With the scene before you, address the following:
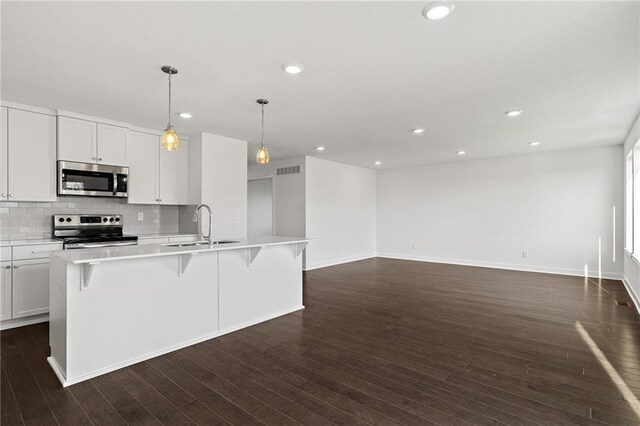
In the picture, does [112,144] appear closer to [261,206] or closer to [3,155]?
[3,155]

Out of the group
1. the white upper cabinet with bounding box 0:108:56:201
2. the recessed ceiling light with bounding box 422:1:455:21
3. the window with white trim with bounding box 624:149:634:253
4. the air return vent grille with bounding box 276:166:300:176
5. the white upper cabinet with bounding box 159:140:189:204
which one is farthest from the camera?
the air return vent grille with bounding box 276:166:300:176

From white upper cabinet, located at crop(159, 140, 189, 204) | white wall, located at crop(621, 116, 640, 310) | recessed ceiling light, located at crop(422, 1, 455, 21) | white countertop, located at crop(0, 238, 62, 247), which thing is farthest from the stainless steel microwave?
white wall, located at crop(621, 116, 640, 310)

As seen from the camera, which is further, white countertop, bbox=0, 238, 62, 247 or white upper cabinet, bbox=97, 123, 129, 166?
white upper cabinet, bbox=97, 123, 129, 166

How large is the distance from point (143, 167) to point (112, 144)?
0.51 meters

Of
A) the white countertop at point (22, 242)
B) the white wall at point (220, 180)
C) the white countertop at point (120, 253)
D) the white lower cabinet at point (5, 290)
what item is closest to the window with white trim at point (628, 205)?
the white countertop at point (120, 253)

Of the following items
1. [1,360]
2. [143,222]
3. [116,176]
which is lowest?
[1,360]

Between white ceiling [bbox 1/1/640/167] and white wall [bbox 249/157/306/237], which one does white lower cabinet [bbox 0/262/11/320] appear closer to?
white ceiling [bbox 1/1/640/167]

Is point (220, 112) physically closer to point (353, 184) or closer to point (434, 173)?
point (353, 184)

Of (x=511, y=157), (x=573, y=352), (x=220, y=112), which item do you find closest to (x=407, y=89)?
(x=220, y=112)

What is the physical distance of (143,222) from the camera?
524 centimetres

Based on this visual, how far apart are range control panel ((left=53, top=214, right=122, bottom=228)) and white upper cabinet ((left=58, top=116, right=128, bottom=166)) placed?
0.78 meters

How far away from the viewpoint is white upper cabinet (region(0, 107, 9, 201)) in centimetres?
371

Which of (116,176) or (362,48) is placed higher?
(362,48)

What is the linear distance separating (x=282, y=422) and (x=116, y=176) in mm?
4041
